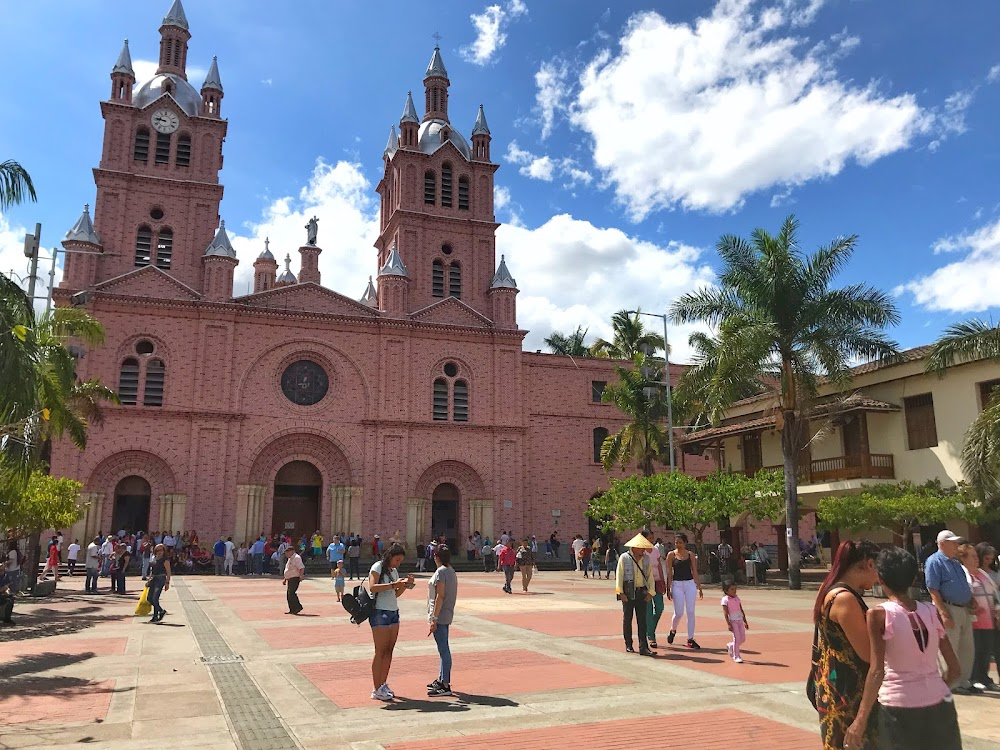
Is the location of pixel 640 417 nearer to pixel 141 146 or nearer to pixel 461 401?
pixel 461 401

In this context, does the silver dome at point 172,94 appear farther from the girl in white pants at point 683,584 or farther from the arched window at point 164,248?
the girl in white pants at point 683,584

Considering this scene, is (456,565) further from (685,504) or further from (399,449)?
(685,504)

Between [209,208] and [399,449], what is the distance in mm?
14170

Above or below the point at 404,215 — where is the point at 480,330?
below

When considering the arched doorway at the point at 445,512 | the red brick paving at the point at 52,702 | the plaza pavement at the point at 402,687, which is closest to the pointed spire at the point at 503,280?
the arched doorway at the point at 445,512

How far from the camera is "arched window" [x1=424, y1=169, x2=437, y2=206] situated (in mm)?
40906

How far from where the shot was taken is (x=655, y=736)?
643 centimetres

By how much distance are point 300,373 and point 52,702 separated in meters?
28.2

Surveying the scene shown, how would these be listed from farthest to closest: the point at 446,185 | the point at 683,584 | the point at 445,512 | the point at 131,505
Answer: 1. the point at 446,185
2. the point at 445,512
3. the point at 131,505
4. the point at 683,584

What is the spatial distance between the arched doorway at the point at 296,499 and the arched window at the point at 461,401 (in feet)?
22.5

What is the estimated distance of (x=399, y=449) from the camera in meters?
35.4

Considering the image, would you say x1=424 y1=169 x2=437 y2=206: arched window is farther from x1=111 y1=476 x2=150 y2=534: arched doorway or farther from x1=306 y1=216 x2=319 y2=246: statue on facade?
x1=111 y1=476 x2=150 y2=534: arched doorway

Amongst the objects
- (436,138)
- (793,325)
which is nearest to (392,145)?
(436,138)

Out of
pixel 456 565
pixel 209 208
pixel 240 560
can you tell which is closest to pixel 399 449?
pixel 456 565
